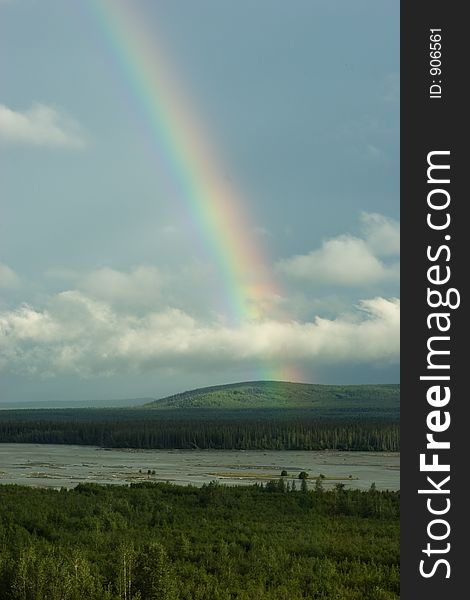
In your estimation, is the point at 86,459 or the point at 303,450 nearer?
the point at 86,459

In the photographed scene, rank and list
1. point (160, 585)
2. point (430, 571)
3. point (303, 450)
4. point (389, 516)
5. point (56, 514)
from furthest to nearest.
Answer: point (303, 450)
point (389, 516)
point (56, 514)
point (160, 585)
point (430, 571)

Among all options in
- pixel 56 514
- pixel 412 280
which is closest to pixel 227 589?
pixel 412 280

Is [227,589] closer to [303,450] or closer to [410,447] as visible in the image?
[410,447]

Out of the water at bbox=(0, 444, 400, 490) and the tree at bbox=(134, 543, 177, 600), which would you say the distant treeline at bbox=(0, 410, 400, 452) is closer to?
the water at bbox=(0, 444, 400, 490)

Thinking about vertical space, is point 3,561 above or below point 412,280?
below

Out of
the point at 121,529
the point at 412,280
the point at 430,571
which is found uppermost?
the point at 412,280


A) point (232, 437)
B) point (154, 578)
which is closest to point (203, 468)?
point (232, 437)
